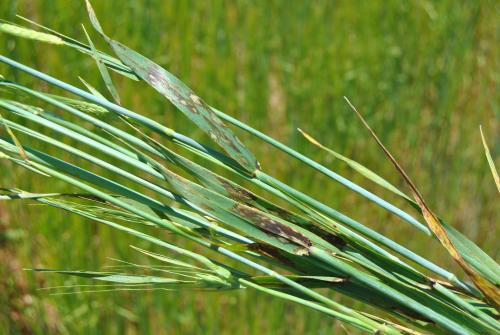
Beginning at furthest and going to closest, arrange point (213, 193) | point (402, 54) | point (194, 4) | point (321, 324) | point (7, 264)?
point (402, 54), point (194, 4), point (321, 324), point (7, 264), point (213, 193)

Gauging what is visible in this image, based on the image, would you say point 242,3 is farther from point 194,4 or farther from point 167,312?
point 167,312

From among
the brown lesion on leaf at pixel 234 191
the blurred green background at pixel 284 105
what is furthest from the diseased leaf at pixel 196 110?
the blurred green background at pixel 284 105

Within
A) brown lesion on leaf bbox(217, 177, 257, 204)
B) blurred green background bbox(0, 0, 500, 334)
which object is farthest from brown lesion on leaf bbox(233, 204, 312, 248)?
blurred green background bbox(0, 0, 500, 334)

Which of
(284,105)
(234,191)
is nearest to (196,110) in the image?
(234,191)

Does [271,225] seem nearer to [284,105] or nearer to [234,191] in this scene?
[234,191]

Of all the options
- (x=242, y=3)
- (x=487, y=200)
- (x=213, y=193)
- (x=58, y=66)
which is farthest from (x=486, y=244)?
(x=213, y=193)
